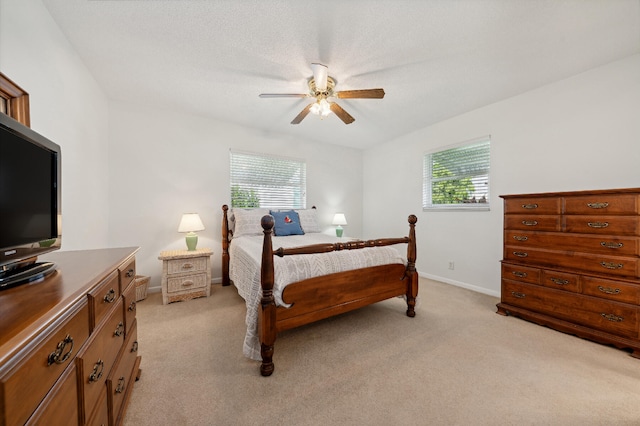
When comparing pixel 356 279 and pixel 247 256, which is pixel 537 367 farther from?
pixel 247 256

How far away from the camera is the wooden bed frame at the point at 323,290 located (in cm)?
166

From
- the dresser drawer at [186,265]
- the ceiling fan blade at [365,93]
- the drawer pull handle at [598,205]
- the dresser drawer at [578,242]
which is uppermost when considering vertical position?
the ceiling fan blade at [365,93]

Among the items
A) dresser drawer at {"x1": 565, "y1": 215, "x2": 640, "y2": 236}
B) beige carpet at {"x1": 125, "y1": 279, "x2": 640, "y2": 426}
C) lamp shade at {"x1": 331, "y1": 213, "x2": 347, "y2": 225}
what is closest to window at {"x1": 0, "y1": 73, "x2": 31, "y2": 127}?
beige carpet at {"x1": 125, "y1": 279, "x2": 640, "y2": 426}

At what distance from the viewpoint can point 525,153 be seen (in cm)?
287

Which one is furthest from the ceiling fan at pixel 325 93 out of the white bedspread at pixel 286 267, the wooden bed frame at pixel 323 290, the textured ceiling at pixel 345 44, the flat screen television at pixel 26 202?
the flat screen television at pixel 26 202

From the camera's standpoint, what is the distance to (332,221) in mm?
4727

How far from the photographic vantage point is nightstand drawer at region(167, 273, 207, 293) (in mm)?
2855

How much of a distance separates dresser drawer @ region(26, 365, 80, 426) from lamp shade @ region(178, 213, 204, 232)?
258 cm

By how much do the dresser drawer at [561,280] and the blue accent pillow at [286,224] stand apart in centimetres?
277

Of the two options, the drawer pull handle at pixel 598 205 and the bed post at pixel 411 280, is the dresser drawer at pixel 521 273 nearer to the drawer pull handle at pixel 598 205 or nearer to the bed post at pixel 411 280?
the drawer pull handle at pixel 598 205

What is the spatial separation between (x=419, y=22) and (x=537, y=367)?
2637 mm

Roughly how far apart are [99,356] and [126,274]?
517mm

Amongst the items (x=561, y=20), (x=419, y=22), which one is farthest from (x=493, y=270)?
(x=419, y=22)

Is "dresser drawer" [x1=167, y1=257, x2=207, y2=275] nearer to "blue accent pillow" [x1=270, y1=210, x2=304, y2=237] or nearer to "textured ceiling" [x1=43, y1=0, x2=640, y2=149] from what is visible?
"blue accent pillow" [x1=270, y1=210, x2=304, y2=237]
